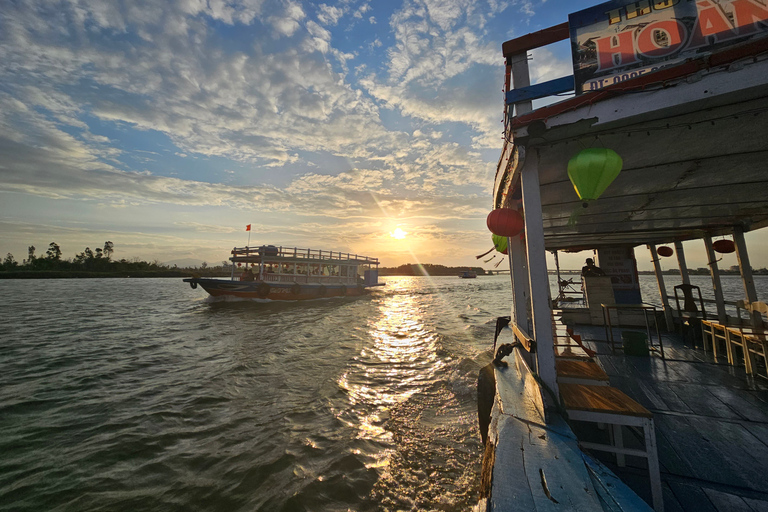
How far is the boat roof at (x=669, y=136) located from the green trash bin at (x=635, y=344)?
9.64 feet

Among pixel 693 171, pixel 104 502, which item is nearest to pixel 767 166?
pixel 693 171

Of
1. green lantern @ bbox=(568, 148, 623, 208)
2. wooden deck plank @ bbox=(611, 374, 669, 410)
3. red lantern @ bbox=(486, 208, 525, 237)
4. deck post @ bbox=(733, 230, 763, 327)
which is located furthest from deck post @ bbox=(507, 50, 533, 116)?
deck post @ bbox=(733, 230, 763, 327)

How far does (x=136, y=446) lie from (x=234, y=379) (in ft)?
9.30

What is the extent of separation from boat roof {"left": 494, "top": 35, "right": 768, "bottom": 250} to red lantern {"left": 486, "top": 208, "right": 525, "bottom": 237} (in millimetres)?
444

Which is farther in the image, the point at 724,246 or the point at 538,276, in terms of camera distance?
the point at 724,246

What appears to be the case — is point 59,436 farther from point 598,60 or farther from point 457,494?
point 598,60

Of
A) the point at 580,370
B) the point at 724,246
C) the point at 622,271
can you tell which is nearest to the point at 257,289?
the point at 622,271

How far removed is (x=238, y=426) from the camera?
512 centimetres

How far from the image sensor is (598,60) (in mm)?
2965

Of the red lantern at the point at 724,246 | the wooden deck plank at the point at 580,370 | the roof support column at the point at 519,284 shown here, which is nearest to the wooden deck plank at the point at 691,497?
the wooden deck plank at the point at 580,370

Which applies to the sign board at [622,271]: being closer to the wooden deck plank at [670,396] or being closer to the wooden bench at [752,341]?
the wooden bench at [752,341]

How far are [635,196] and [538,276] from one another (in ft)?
9.93

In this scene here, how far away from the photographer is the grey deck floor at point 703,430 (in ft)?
8.18

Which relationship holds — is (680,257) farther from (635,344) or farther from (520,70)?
(520,70)
